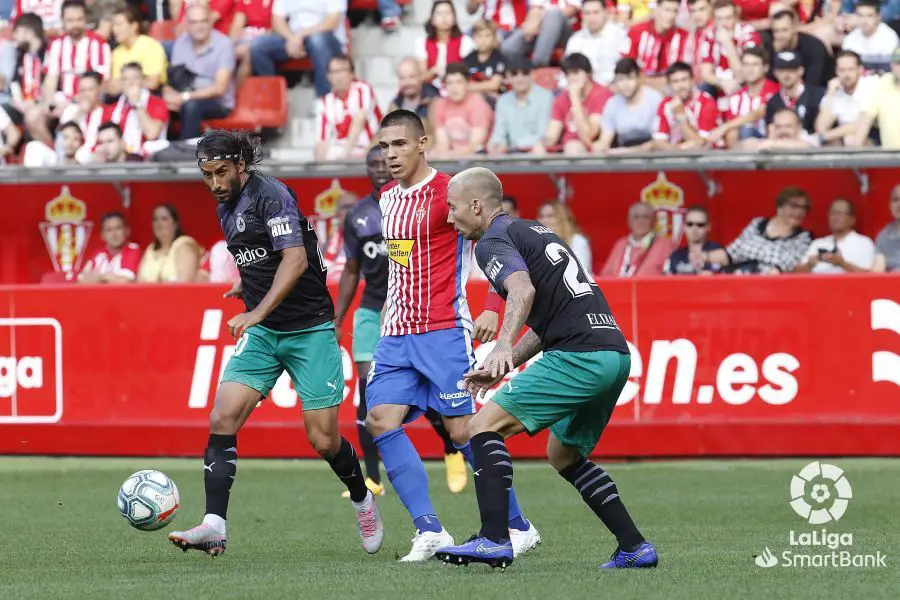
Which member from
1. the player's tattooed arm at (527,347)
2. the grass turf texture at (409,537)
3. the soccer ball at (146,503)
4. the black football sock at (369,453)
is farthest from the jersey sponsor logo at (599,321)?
the black football sock at (369,453)

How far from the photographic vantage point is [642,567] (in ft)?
24.3

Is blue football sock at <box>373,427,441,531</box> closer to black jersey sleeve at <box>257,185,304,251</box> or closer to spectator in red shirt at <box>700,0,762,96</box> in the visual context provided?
black jersey sleeve at <box>257,185,304,251</box>

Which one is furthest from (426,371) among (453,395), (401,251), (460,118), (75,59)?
(75,59)

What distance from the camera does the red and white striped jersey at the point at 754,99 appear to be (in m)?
16.4

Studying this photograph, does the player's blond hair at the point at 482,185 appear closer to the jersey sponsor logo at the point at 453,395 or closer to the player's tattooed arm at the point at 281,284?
the player's tattooed arm at the point at 281,284

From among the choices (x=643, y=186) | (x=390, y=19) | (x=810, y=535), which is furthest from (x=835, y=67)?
(x=810, y=535)

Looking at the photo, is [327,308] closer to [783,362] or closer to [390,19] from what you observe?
[783,362]

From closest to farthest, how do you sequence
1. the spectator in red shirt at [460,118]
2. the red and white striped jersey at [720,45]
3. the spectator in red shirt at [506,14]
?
the red and white striped jersey at [720,45] → the spectator in red shirt at [460,118] → the spectator in red shirt at [506,14]

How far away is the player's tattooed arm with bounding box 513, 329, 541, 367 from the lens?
7402mm

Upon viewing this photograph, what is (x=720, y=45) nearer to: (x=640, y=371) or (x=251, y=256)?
(x=640, y=371)

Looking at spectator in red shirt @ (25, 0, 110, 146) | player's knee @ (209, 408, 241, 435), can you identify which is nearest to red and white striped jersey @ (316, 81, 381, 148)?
spectator in red shirt @ (25, 0, 110, 146)

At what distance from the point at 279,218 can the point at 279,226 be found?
49 millimetres

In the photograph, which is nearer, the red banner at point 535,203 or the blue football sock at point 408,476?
the blue football sock at point 408,476

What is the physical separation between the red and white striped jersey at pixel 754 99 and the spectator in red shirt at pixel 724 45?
247mm
